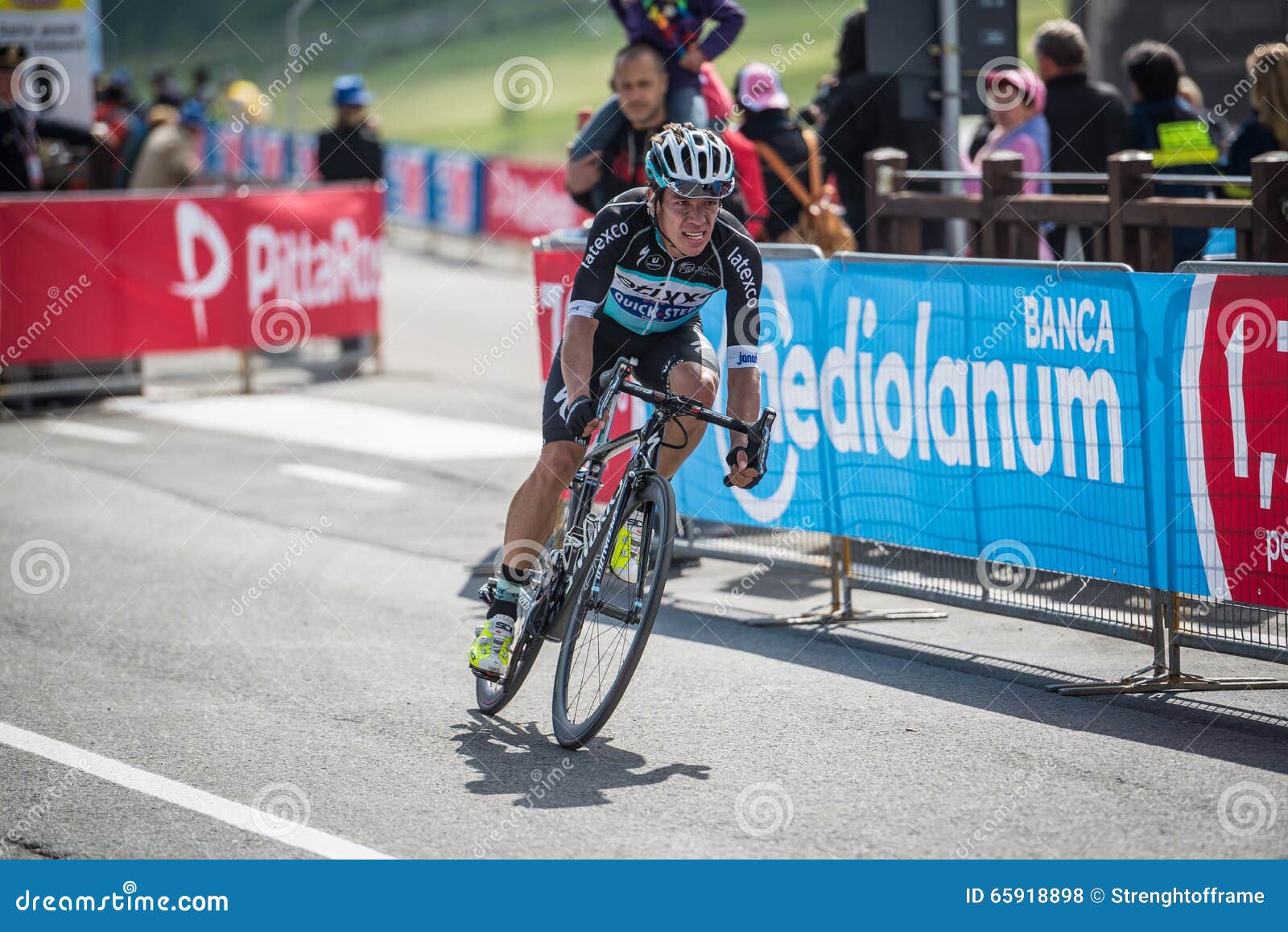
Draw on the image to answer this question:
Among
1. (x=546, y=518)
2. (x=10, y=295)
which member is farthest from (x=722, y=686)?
(x=10, y=295)

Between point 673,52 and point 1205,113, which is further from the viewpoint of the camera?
point 1205,113

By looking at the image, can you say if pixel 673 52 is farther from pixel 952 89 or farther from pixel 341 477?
pixel 341 477

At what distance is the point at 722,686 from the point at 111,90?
57.5 ft

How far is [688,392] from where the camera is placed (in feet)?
20.4

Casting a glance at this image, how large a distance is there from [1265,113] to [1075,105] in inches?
64.5

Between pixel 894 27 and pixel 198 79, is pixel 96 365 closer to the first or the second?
pixel 894 27

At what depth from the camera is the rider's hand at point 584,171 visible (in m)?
9.22
